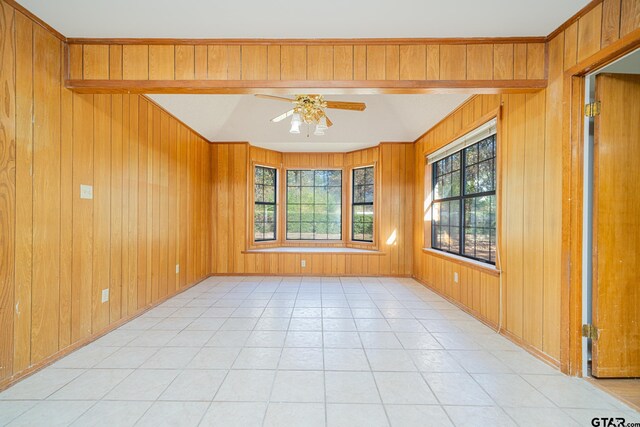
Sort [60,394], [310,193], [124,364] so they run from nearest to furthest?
[60,394] → [124,364] → [310,193]

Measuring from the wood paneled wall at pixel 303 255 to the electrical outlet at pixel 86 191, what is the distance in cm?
281

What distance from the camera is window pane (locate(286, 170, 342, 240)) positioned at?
20.2 ft

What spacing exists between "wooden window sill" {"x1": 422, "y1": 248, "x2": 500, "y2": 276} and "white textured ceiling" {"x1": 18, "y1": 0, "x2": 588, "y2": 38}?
2100 millimetres

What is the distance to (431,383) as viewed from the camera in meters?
1.99

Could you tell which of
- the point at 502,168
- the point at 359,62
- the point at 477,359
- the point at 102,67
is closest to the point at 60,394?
the point at 102,67

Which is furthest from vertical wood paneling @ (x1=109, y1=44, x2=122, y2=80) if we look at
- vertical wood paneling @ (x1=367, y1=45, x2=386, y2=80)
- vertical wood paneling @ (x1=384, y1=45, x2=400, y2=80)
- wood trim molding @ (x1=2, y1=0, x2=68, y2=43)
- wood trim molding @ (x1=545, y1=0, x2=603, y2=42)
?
wood trim molding @ (x1=545, y1=0, x2=603, y2=42)

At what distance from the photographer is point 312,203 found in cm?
616

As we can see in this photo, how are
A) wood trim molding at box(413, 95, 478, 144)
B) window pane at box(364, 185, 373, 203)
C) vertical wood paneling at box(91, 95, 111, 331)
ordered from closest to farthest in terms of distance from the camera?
vertical wood paneling at box(91, 95, 111, 331) → wood trim molding at box(413, 95, 478, 144) → window pane at box(364, 185, 373, 203)

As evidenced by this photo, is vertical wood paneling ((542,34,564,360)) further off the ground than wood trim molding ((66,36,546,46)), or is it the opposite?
wood trim molding ((66,36,546,46))

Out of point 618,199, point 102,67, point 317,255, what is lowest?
point 317,255

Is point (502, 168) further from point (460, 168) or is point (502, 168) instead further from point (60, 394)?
point (60, 394)

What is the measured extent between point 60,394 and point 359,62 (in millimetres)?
3130

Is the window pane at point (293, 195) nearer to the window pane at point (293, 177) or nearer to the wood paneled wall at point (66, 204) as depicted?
the window pane at point (293, 177)

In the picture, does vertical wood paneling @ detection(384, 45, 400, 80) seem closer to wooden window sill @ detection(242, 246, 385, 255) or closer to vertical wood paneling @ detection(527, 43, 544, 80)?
vertical wood paneling @ detection(527, 43, 544, 80)
